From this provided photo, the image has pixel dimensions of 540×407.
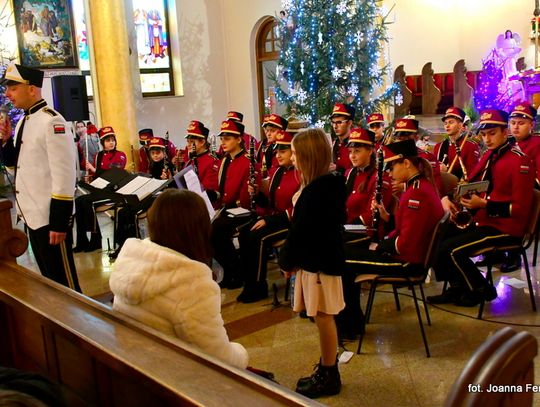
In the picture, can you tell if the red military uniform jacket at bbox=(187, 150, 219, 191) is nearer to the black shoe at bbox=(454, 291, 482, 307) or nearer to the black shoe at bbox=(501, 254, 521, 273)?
the black shoe at bbox=(454, 291, 482, 307)

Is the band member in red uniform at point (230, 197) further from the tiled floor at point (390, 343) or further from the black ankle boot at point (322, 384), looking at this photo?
the black ankle boot at point (322, 384)

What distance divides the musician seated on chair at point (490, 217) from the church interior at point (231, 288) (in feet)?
0.60

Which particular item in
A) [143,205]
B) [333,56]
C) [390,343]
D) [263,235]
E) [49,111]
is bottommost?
[390,343]

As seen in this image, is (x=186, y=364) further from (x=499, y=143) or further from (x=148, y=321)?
(x=499, y=143)

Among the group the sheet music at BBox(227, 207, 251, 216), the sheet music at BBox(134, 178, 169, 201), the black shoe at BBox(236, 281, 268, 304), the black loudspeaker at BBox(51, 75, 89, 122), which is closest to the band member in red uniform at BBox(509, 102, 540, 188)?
the sheet music at BBox(227, 207, 251, 216)

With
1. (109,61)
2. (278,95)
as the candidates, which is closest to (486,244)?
(278,95)

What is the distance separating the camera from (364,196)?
476 cm

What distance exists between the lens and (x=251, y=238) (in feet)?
16.2

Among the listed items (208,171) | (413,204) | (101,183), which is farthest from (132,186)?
(413,204)

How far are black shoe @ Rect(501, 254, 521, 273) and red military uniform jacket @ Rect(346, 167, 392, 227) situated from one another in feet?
4.71

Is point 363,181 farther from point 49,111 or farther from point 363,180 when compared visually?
point 49,111

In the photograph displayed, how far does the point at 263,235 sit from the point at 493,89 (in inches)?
290

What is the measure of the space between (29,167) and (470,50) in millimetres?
12795

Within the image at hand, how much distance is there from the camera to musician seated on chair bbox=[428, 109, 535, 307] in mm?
4230
